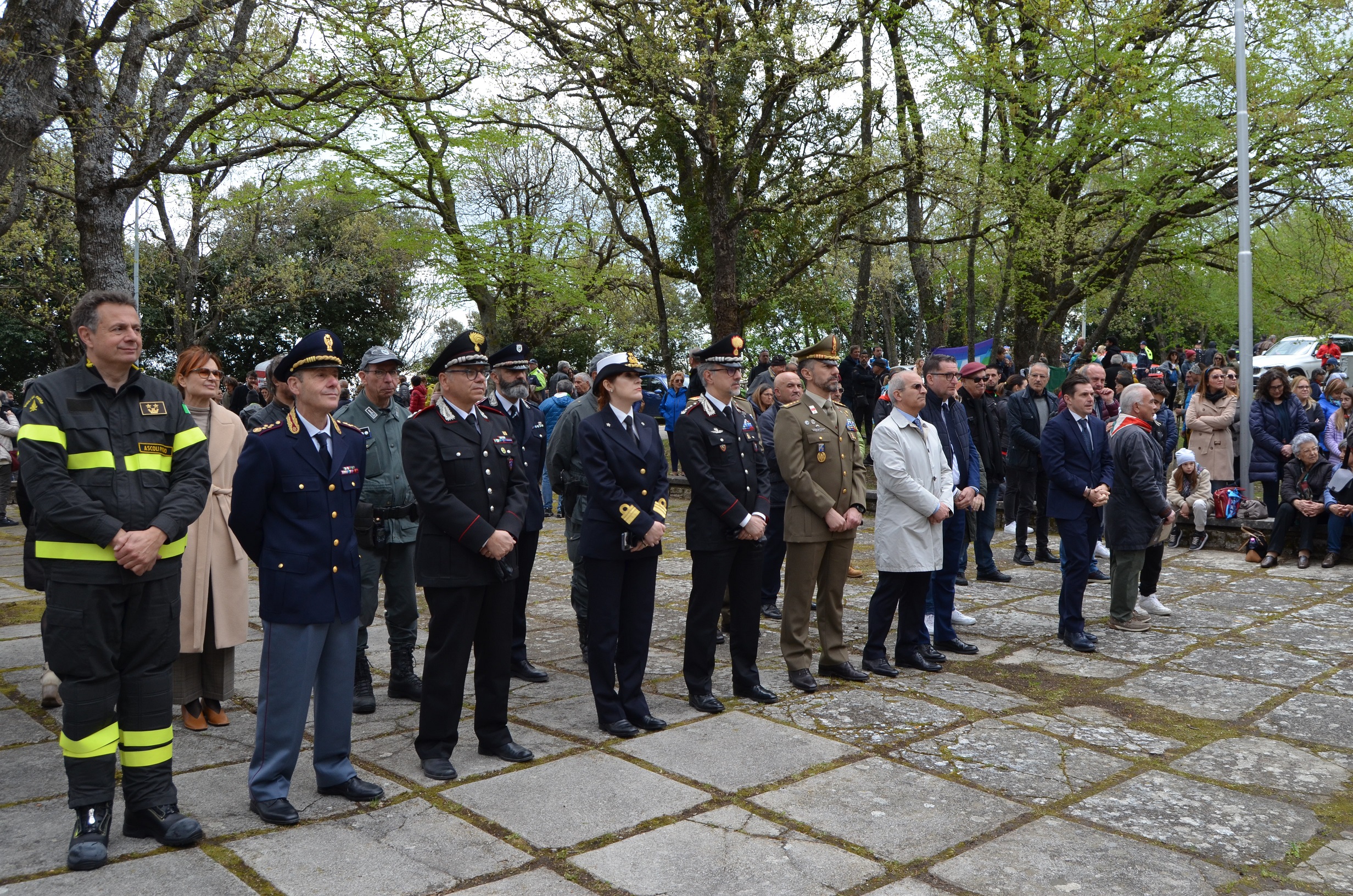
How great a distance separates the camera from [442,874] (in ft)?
11.7

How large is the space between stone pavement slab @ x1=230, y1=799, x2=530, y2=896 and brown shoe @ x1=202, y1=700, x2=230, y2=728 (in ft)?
5.67

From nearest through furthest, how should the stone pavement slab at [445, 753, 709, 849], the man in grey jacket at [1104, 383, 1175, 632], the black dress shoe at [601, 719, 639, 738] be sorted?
the stone pavement slab at [445, 753, 709, 849]
the black dress shoe at [601, 719, 639, 738]
the man in grey jacket at [1104, 383, 1175, 632]

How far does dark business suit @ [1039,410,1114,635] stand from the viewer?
7.09 metres

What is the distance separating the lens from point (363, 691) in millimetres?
5715

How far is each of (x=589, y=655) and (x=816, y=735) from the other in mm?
1238

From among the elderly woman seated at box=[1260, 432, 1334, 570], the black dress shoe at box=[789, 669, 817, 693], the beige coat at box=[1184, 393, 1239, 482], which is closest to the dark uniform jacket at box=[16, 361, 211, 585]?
the black dress shoe at box=[789, 669, 817, 693]

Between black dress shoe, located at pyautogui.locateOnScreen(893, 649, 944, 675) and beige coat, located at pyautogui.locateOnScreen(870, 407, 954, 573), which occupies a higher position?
beige coat, located at pyautogui.locateOnScreen(870, 407, 954, 573)

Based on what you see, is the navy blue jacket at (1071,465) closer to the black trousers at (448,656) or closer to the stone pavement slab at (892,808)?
the stone pavement slab at (892,808)

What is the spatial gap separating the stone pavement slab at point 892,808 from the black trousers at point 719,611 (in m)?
1.21

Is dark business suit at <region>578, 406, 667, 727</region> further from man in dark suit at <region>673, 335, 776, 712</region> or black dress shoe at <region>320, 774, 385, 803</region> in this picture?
black dress shoe at <region>320, 774, 385, 803</region>

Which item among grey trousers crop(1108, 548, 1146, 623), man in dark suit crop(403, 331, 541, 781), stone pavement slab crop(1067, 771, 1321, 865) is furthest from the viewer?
grey trousers crop(1108, 548, 1146, 623)

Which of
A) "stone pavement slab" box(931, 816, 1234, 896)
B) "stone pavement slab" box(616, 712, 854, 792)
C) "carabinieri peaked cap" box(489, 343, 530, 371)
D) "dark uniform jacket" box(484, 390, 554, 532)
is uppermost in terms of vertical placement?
"carabinieri peaked cap" box(489, 343, 530, 371)

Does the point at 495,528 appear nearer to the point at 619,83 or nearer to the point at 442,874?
the point at 442,874

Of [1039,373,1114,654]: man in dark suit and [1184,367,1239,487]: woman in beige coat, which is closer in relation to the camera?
[1039,373,1114,654]: man in dark suit
